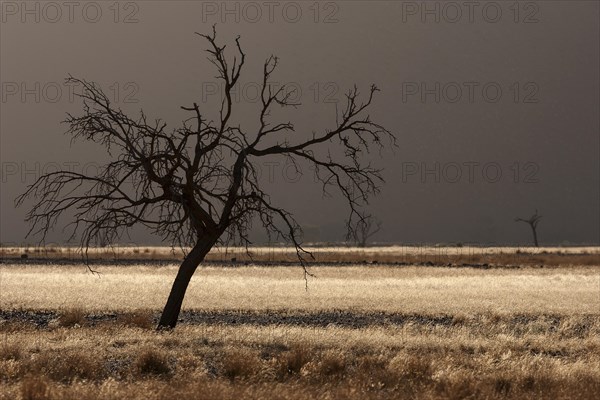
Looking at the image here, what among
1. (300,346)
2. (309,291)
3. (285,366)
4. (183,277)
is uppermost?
(183,277)

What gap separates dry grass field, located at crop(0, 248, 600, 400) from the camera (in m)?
13.7

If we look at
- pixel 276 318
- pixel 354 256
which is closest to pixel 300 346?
pixel 276 318

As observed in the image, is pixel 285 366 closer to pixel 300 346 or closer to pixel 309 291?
pixel 300 346

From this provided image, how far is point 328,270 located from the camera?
58125 mm

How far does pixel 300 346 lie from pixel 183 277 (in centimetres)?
547

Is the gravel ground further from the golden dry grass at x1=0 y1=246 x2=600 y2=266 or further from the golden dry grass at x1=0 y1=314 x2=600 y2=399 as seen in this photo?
the golden dry grass at x1=0 y1=246 x2=600 y2=266

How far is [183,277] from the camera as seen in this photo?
68.4 feet

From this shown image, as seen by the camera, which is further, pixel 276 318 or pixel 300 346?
pixel 276 318

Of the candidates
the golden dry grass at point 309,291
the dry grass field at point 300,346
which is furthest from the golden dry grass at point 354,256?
the dry grass field at point 300,346

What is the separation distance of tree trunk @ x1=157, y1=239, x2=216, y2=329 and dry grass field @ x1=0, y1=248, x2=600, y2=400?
1.64ft

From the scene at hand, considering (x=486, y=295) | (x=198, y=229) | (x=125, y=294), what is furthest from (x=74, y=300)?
(x=486, y=295)

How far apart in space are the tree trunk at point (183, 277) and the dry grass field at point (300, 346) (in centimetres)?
50

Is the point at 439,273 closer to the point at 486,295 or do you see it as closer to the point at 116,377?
the point at 486,295

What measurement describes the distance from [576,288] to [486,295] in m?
7.47
